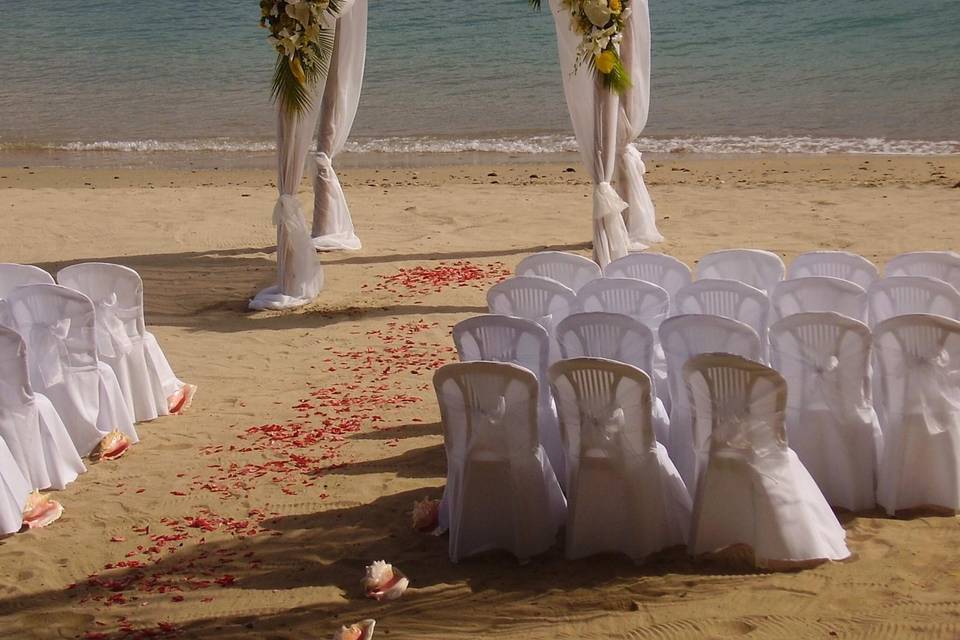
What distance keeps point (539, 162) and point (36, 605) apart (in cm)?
1331

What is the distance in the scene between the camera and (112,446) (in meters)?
7.53

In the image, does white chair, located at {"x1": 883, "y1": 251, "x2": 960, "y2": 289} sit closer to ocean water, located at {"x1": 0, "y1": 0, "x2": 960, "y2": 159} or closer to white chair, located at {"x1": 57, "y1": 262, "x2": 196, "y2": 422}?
white chair, located at {"x1": 57, "y1": 262, "x2": 196, "y2": 422}

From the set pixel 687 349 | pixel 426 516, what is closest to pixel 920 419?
pixel 687 349

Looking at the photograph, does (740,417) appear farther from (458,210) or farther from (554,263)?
(458,210)

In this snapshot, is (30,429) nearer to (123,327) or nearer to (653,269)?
(123,327)

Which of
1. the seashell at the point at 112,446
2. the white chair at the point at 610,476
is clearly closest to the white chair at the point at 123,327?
the seashell at the point at 112,446

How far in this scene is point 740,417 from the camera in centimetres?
559

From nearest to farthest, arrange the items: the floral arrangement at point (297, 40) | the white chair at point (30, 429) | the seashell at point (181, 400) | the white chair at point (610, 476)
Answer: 1. the white chair at point (610, 476)
2. the white chair at point (30, 429)
3. the seashell at point (181, 400)
4. the floral arrangement at point (297, 40)

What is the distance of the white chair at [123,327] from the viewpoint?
794 centimetres

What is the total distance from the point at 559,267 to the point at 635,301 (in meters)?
1.12

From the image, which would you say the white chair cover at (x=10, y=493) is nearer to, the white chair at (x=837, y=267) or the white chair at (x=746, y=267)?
the white chair at (x=746, y=267)

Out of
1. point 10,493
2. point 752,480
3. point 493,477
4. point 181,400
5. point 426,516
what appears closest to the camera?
point 752,480

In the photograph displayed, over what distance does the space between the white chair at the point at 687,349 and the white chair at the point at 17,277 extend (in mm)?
4201

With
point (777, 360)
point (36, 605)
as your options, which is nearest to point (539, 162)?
point (777, 360)
